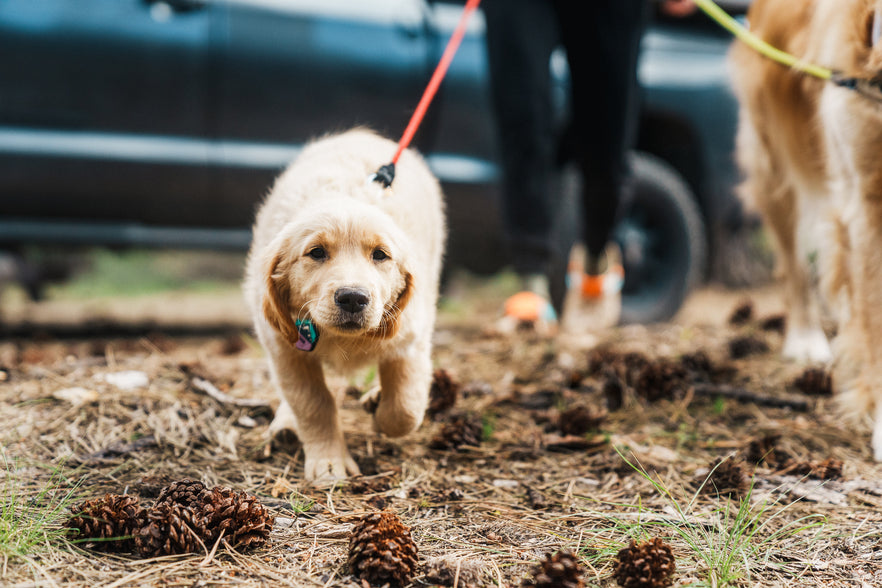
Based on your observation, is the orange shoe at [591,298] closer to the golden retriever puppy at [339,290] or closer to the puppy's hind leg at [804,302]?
the puppy's hind leg at [804,302]

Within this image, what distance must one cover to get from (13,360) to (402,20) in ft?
8.82

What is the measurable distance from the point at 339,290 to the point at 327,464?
60 cm

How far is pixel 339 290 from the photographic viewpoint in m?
1.62

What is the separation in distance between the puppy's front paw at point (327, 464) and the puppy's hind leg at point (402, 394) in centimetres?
14

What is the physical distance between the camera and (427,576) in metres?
1.40

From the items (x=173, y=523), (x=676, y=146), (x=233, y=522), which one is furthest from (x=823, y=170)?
(x=173, y=523)

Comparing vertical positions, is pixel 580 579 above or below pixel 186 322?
above

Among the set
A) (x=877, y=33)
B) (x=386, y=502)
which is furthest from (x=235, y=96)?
(x=877, y=33)

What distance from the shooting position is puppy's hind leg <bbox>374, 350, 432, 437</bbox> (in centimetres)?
197

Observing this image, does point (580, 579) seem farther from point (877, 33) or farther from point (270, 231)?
point (877, 33)

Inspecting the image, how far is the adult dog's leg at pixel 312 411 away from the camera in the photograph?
1.94 metres

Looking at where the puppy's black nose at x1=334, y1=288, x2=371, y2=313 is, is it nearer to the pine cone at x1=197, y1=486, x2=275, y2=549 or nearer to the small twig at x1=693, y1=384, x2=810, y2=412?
the pine cone at x1=197, y1=486, x2=275, y2=549

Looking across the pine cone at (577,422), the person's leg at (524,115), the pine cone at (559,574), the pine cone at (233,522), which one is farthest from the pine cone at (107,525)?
the person's leg at (524,115)

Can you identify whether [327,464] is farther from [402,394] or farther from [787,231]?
[787,231]
